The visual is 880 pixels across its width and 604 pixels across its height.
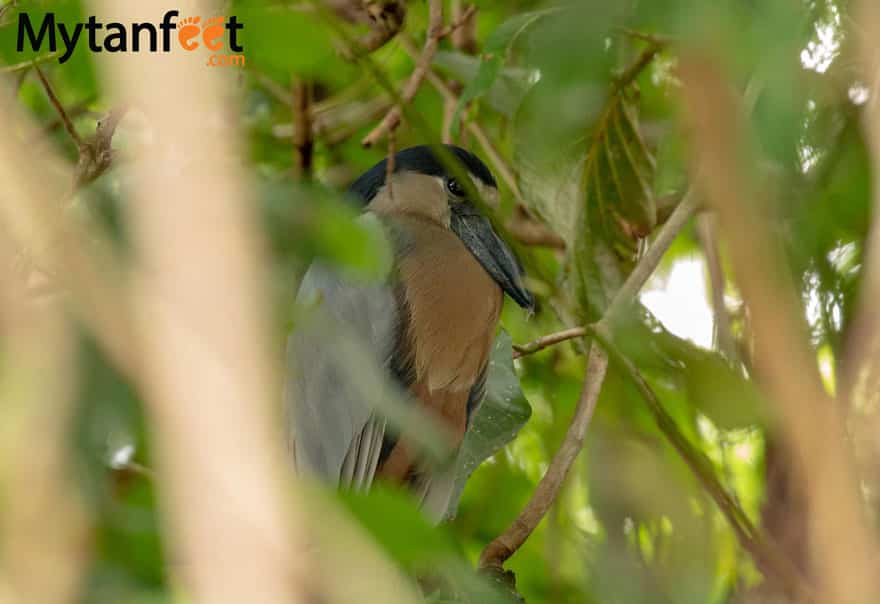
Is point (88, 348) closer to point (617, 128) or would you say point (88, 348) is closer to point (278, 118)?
point (617, 128)

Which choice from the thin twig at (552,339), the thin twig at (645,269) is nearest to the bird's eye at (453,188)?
the thin twig at (552,339)

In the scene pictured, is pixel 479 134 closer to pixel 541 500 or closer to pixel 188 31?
pixel 541 500

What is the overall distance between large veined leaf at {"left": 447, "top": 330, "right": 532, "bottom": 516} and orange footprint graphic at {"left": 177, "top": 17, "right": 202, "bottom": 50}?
55.5 inches

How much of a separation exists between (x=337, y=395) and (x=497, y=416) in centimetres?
46

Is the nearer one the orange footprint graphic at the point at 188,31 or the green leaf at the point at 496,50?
the orange footprint graphic at the point at 188,31

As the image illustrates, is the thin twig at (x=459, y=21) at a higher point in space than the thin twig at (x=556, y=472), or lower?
A: higher

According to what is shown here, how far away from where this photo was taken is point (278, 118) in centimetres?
289

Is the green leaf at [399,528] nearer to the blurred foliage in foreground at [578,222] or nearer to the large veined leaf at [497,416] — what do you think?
the blurred foliage in foreground at [578,222]

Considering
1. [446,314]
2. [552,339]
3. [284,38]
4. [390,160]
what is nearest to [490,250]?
[446,314]

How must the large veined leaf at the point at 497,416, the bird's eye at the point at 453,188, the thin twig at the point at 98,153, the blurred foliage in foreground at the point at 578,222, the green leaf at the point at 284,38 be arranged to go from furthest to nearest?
the bird's eye at the point at 453,188 < the large veined leaf at the point at 497,416 < the thin twig at the point at 98,153 < the green leaf at the point at 284,38 < the blurred foliage in foreground at the point at 578,222

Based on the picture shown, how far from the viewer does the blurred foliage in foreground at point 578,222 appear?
2.46 feet

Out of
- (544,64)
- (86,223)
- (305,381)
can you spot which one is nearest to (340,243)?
(86,223)

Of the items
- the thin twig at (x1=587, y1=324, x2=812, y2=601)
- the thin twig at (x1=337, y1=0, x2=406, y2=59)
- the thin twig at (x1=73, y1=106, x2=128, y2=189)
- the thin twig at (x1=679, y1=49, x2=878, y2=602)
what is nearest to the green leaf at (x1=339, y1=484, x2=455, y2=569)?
the thin twig at (x1=679, y1=49, x2=878, y2=602)

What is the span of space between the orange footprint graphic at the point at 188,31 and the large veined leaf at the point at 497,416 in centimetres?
141
